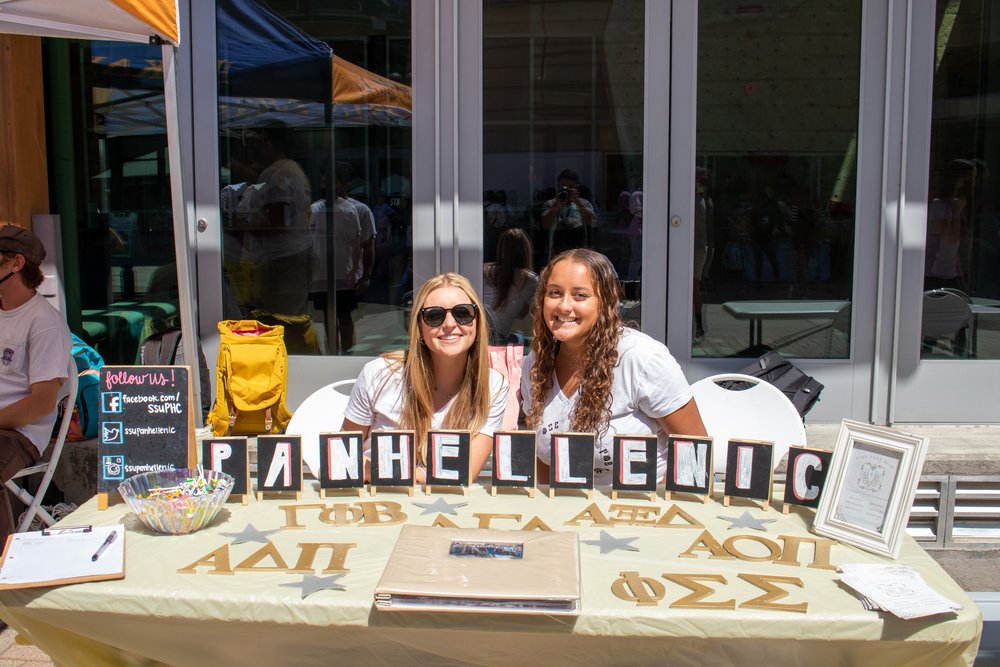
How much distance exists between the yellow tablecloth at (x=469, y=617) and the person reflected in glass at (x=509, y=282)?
2.60 m

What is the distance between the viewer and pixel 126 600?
1.68 meters

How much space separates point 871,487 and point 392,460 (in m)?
1.10

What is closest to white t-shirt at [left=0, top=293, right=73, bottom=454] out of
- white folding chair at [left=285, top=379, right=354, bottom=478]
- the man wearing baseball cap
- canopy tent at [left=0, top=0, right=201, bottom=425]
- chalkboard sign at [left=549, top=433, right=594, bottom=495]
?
the man wearing baseball cap

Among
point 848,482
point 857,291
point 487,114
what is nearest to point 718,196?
point 857,291

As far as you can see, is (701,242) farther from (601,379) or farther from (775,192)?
(601,379)

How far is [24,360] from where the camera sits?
3.32 m

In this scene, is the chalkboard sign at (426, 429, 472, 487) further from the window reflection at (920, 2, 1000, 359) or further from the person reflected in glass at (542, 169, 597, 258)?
the window reflection at (920, 2, 1000, 359)

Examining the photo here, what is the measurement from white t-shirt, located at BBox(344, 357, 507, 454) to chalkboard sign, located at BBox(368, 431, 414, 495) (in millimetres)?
415

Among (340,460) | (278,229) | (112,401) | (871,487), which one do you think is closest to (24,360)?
(112,401)

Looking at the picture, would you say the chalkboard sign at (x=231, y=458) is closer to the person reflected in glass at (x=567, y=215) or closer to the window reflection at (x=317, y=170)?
the window reflection at (x=317, y=170)

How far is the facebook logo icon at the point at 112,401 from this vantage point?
2.17 metres

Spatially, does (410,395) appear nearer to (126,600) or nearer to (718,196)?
(126,600)

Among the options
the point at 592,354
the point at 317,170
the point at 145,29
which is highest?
the point at 145,29

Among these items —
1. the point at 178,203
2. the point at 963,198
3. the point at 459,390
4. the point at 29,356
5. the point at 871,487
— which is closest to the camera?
the point at 871,487
